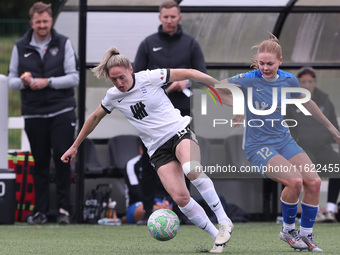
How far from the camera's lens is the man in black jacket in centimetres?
1065

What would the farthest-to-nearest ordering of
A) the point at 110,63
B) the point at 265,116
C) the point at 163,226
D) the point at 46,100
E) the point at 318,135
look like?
the point at 318,135 → the point at 46,100 → the point at 265,116 → the point at 110,63 → the point at 163,226

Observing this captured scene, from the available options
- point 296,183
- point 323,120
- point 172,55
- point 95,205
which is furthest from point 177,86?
point 296,183

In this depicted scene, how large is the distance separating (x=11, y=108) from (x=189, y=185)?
7054 mm

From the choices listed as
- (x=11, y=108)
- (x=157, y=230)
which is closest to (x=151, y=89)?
(x=157, y=230)

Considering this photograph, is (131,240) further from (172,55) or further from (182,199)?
(172,55)

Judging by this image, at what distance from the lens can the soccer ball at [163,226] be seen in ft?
24.6

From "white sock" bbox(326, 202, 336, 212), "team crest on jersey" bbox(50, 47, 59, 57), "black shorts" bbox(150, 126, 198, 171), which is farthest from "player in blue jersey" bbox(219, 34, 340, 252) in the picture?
"team crest on jersey" bbox(50, 47, 59, 57)

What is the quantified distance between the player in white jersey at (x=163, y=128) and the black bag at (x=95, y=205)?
→ 2788 mm

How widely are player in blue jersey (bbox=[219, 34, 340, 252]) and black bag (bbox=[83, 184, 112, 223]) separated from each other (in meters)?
3.02

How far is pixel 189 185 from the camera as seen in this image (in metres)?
10.5

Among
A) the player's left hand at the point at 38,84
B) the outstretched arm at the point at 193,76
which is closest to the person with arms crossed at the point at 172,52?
the player's left hand at the point at 38,84

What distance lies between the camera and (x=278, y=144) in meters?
7.77

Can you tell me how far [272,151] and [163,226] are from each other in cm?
115

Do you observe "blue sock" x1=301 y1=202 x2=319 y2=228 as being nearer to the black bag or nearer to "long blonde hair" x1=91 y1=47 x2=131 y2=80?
"long blonde hair" x1=91 y1=47 x2=131 y2=80
